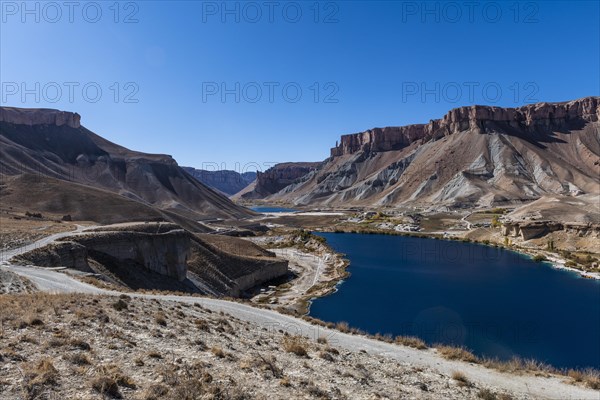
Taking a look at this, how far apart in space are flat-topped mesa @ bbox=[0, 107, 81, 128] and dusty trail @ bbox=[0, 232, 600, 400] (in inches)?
5589

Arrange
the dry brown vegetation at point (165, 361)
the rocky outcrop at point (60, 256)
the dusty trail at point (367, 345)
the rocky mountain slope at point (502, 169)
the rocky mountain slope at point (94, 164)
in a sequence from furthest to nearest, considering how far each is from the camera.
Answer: the rocky mountain slope at point (502, 169) → the rocky mountain slope at point (94, 164) → the rocky outcrop at point (60, 256) → the dusty trail at point (367, 345) → the dry brown vegetation at point (165, 361)

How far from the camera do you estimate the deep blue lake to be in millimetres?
30234

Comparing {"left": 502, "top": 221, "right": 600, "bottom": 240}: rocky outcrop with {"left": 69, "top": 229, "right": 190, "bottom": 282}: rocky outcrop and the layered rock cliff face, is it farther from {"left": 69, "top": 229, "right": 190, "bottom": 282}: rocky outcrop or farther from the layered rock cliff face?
{"left": 69, "top": 229, "right": 190, "bottom": 282}: rocky outcrop

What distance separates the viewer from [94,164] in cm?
13012

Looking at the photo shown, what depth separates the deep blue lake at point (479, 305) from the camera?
3023 centimetres

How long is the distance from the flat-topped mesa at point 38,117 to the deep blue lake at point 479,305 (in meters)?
137

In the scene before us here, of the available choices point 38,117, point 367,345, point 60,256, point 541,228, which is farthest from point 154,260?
point 38,117

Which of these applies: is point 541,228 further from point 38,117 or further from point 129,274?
point 38,117

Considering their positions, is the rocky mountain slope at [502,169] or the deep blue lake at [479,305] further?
the rocky mountain slope at [502,169]

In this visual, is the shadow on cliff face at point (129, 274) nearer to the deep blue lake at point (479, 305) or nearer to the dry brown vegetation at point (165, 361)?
the dry brown vegetation at point (165, 361)

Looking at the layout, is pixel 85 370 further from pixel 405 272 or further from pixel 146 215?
pixel 146 215

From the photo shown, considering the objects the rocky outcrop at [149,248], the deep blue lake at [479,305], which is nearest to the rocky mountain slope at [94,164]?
the rocky outcrop at [149,248]

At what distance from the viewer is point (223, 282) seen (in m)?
40.8

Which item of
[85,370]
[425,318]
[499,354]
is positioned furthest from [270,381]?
[425,318]
